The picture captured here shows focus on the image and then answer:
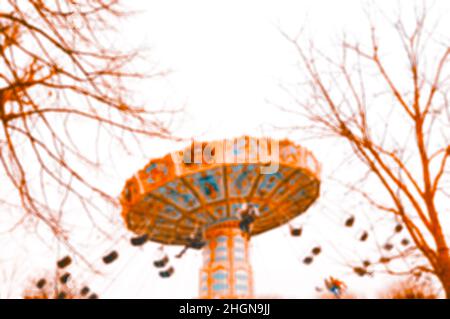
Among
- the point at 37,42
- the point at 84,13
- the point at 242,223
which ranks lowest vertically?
the point at 37,42

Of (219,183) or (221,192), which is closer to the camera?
(219,183)

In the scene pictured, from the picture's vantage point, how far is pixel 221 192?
17.4 metres

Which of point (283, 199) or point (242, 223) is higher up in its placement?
point (283, 199)

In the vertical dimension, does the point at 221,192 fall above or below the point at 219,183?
below

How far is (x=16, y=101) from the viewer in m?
4.31

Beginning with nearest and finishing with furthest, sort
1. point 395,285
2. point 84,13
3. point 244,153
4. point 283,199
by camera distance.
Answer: point 84,13 → point 244,153 → point 283,199 → point 395,285

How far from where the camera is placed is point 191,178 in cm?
1691

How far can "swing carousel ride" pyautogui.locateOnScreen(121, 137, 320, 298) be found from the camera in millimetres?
16547

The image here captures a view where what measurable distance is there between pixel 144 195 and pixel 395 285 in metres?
23.2

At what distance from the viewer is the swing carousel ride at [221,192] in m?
16.5

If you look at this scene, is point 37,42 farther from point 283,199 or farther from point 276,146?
point 283,199

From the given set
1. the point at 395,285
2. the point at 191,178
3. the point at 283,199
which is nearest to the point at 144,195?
the point at 191,178

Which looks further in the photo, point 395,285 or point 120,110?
point 395,285
